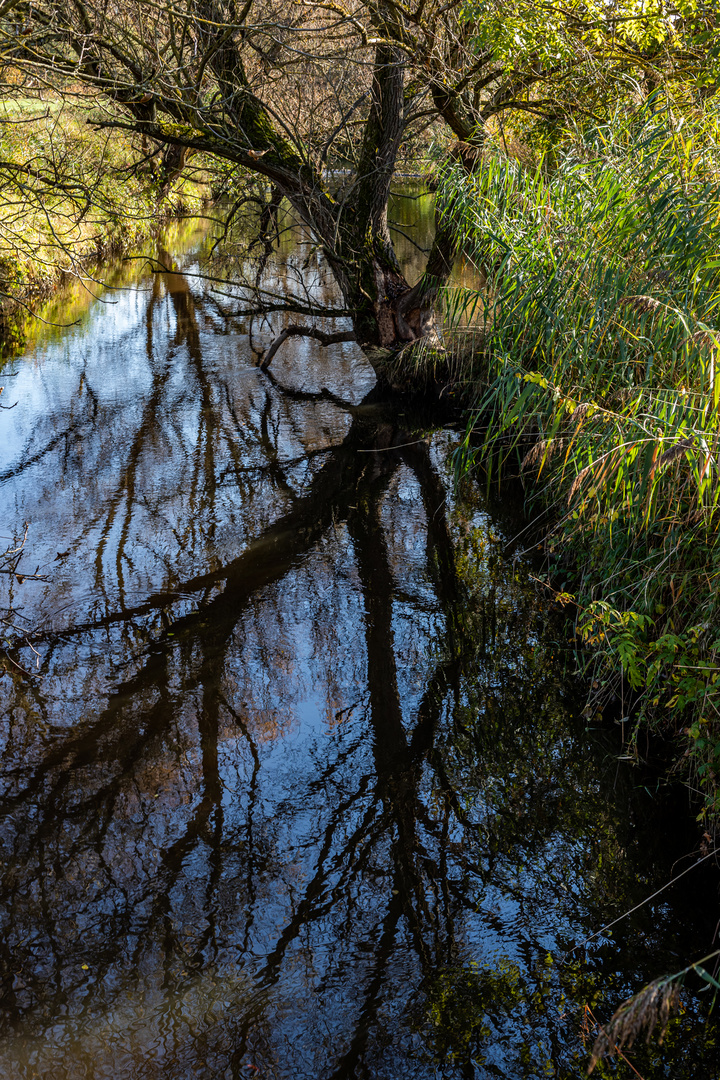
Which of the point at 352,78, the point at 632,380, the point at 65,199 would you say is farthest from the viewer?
the point at 352,78

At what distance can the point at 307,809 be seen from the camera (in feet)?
12.1

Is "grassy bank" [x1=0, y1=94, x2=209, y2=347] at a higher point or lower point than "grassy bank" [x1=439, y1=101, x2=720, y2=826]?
higher

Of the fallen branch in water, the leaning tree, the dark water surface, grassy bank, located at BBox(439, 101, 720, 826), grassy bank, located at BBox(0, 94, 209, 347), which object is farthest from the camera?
the fallen branch in water

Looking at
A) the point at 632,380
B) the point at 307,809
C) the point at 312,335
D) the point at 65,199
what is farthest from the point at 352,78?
the point at 307,809

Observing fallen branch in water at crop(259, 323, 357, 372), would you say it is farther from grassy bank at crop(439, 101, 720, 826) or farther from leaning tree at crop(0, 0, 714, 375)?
grassy bank at crop(439, 101, 720, 826)

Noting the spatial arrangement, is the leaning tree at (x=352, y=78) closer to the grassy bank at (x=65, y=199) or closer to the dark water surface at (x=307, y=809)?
the grassy bank at (x=65, y=199)

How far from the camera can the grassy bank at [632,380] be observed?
3277 millimetres

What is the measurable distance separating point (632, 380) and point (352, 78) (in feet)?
20.1

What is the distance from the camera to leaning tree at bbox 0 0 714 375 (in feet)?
21.4

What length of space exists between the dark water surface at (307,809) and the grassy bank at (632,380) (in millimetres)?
598

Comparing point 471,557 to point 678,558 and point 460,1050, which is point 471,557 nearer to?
point 678,558

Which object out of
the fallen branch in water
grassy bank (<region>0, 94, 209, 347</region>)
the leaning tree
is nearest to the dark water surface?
the leaning tree

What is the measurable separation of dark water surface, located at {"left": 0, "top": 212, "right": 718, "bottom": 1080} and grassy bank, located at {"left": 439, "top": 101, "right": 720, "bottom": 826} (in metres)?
0.60

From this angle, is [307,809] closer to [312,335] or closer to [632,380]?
[632,380]
